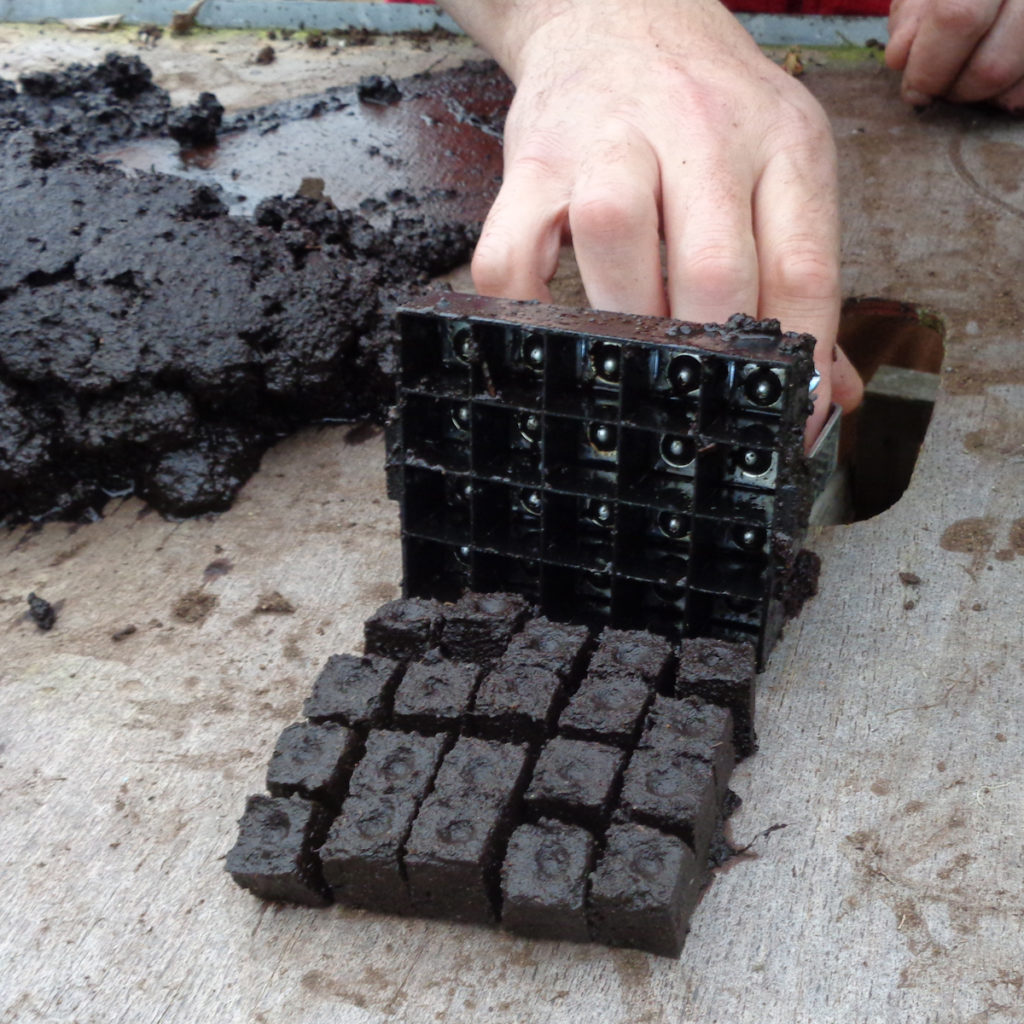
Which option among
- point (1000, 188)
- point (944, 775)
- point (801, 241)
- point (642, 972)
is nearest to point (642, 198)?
point (801, 241)

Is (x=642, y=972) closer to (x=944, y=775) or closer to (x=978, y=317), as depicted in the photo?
(x=944, y=775)

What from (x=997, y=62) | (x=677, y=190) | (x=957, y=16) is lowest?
(x=997, y=62)

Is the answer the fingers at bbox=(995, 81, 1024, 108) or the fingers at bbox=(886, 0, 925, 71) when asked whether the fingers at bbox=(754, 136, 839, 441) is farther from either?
the fingers at bbox=(995, 81, 1024, 108)

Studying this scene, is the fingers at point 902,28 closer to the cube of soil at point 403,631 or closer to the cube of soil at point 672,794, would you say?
the cube of soil at point 403,631

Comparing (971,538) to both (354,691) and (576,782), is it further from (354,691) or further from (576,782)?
(354,691)

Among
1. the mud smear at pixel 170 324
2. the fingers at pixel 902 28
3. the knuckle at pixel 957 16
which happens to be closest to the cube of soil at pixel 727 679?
the mud smear at pixel 170 324

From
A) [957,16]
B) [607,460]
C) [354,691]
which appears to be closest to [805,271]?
[607,460]
